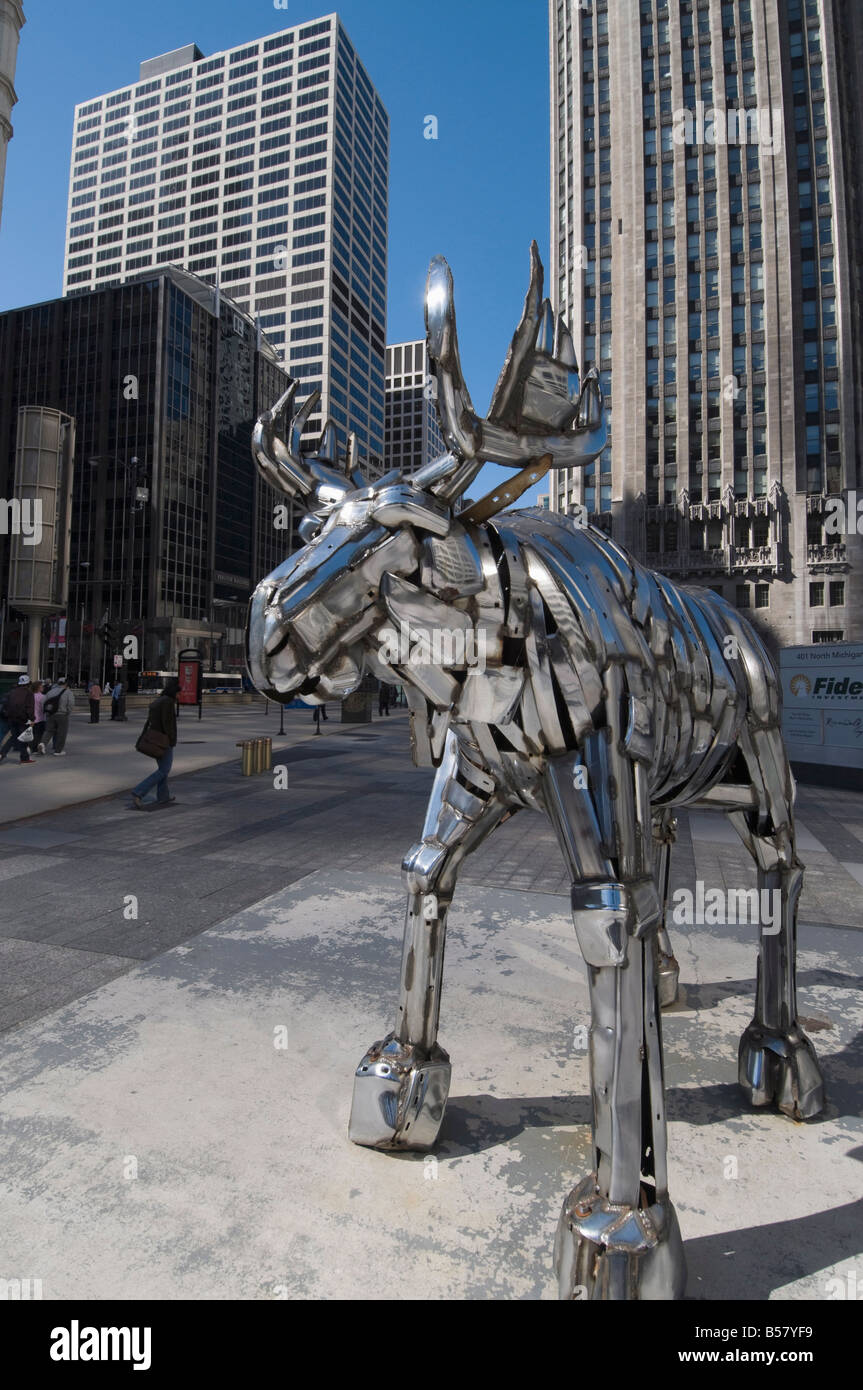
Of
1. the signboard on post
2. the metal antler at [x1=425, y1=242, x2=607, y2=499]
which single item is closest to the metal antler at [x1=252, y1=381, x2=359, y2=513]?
the metal antler at [x1=425, y1=242, x2=607, y2=499]

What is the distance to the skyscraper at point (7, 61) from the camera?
18141 millimetres

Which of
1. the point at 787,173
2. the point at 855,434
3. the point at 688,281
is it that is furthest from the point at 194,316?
the point at 855,434

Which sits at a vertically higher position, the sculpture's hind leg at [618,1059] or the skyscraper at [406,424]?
the skyscraper at [406,424]

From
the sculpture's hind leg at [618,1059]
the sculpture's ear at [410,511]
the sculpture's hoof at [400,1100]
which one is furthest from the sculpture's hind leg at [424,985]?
the sculpture's ear at [410,511]

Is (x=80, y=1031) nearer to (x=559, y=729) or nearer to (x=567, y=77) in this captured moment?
(x=559, y=729)

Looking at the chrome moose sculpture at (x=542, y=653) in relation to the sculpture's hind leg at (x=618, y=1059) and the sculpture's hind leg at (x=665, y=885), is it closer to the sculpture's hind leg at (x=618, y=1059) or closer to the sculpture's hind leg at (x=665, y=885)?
the sculpture's hind leg at (x=618, y=1059)

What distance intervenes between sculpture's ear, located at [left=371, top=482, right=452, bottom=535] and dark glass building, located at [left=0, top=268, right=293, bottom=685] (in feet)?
202

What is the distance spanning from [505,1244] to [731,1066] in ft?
4.75

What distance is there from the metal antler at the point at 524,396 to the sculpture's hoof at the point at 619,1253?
1733mm

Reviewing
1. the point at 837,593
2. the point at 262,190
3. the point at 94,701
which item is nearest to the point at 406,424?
the point at 262,190

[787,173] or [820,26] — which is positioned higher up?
[820,26]

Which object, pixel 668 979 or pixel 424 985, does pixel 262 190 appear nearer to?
pixel 668 979

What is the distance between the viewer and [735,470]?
47562mm

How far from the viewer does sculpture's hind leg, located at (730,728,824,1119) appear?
2.52 m
